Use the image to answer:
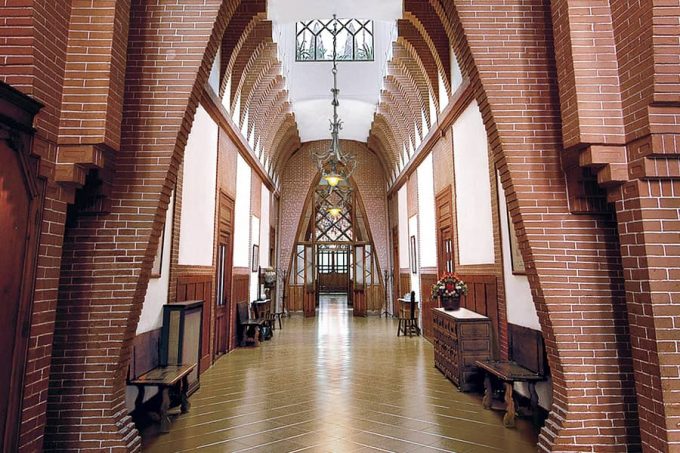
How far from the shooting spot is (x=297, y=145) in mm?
13773

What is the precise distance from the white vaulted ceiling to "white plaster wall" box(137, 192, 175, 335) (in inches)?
190

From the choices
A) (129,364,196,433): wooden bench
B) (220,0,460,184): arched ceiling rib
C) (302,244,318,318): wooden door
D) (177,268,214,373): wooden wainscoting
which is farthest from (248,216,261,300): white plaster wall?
(129,364,196,433): wooden bench

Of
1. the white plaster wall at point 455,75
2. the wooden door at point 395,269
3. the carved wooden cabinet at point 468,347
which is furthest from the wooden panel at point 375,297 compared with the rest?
the carved wooden cabinet at point 468,347

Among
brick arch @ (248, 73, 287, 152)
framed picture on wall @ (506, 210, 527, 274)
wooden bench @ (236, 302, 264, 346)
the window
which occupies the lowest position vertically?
wooden bench @ (236, 302, 264, 346)

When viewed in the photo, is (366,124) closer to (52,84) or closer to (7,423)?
(52,84)

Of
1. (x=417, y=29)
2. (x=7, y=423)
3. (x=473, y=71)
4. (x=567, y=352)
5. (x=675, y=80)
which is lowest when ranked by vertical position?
(x=7, y=423)

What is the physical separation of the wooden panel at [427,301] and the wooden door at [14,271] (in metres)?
7.01

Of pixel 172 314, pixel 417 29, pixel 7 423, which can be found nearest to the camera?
pixel 7 423

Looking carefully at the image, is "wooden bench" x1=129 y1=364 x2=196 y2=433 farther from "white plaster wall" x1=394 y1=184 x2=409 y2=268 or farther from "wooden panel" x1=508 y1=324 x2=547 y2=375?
"white plaster wall" x1=394 y1=184 x2=409 y2=268

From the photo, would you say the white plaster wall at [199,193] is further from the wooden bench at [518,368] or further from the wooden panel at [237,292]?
the wooden bench at [518,368]

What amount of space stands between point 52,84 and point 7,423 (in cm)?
220

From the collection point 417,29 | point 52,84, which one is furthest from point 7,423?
point 417,29

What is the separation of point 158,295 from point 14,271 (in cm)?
226

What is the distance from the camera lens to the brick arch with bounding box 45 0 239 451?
2.90 metres
